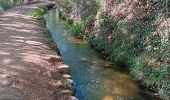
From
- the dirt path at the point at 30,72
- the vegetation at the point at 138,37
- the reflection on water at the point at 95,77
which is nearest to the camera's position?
the dirt path at the point at 30,72

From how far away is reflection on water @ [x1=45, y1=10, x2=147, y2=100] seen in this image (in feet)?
42.6

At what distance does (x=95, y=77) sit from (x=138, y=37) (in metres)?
2.63

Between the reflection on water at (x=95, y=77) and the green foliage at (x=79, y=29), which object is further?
the green foliage at (x=79, y=29)

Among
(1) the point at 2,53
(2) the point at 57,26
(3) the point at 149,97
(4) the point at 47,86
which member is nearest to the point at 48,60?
(1) the point at 2,53

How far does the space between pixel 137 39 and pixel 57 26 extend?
55.9 ft

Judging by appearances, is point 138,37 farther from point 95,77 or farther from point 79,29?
point 79,29

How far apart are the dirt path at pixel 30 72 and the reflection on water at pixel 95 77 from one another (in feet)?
3.49

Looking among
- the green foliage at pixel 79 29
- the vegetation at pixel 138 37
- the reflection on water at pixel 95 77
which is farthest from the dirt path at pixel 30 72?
the green foliage at pixel 79 29

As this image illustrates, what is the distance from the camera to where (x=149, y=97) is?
12773 millimetres

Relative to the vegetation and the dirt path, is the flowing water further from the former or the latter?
the dirt path

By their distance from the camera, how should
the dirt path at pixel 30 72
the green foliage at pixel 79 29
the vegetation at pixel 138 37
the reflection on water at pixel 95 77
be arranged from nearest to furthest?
the dirt path at pixel 30 72, the vegetation at pixel 138 37, the reflection on water at pixel 95 77, the green foliage at pixel 79 29

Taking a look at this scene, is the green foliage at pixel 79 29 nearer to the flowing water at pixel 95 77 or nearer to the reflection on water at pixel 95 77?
the flowing water at pixel 95 77

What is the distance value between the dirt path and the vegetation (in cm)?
317

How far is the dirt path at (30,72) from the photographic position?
1055cm
